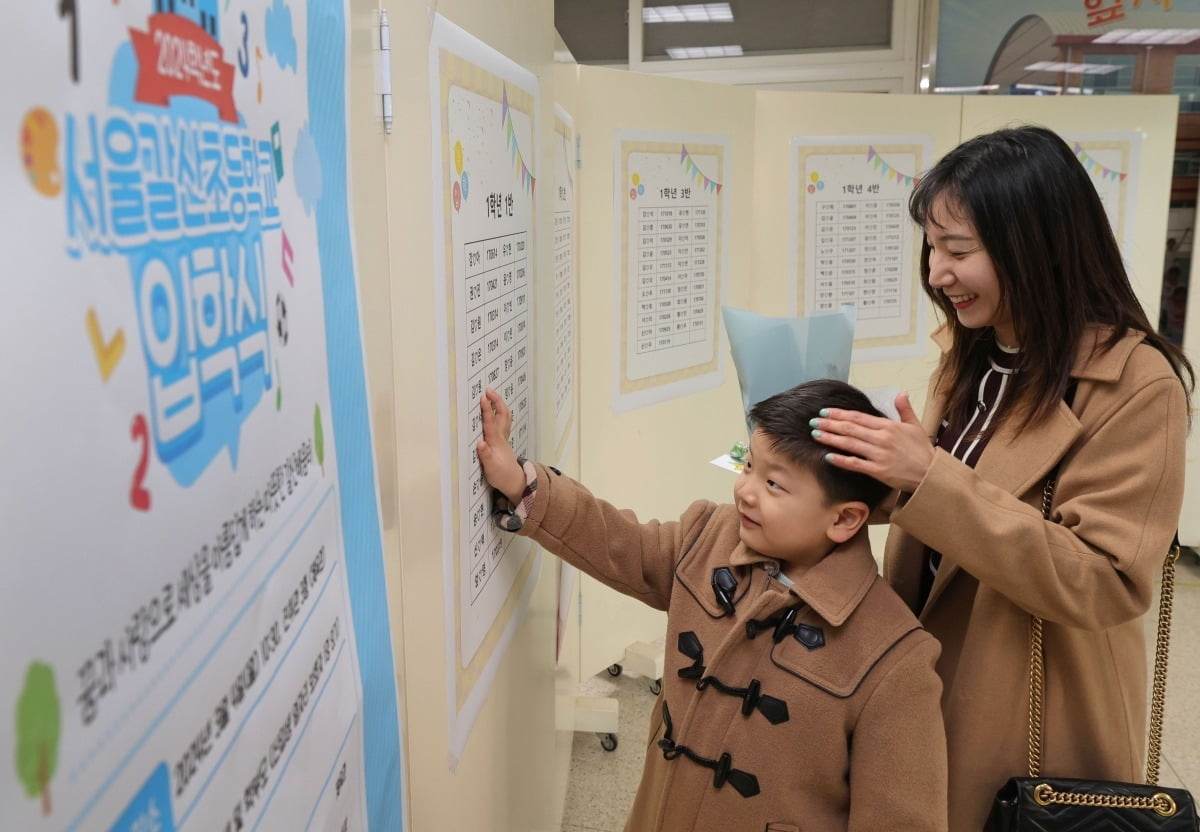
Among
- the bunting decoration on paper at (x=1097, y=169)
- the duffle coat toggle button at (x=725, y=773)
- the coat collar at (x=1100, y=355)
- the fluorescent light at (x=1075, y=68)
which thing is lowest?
the duffle coat toggle button at (x=725, y=773)

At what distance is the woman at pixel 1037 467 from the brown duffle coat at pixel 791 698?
0.14 m

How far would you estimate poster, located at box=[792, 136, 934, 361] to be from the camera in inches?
138

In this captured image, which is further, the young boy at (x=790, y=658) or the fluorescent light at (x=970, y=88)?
the fluorescent light at (x=970, y=88)

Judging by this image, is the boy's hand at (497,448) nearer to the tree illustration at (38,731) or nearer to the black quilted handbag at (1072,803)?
the black quilted handbag at (1072,803)

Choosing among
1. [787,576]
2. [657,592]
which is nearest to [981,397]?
[787,576]

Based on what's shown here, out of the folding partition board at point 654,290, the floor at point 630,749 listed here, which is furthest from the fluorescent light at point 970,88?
the floor at point 630,749

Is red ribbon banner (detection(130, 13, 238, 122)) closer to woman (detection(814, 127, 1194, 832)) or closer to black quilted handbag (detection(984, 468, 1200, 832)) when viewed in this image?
woman (detection(814, 127, 1194, 832))

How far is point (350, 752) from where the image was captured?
0.75 meters

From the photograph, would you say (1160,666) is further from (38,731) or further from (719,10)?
(719,10)

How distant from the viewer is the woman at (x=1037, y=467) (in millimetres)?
1257

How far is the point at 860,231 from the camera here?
3.59 m

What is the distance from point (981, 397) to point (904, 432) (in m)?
0.32

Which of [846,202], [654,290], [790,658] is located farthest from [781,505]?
[846,202]

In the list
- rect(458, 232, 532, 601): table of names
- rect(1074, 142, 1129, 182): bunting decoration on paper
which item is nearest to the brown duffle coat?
rect(458, 232, 532, 601): table of names
